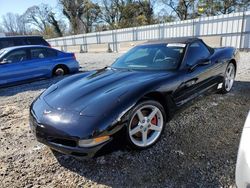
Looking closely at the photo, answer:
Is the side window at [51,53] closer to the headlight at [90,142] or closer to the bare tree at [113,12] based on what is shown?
the headlight at [90,142]

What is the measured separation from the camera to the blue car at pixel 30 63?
6871 mm

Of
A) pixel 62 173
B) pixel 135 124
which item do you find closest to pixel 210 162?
pixel 135 124

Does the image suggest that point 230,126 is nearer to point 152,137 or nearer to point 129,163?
point 152,137

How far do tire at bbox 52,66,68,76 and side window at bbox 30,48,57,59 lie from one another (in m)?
0.47

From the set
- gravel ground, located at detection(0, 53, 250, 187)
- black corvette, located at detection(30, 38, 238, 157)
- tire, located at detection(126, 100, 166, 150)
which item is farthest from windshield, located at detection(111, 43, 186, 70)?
gravel ground, located at detection(0, 53, 250, 187)

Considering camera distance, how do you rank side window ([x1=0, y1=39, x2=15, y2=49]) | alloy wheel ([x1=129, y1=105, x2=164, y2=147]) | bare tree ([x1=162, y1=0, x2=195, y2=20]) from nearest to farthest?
alloy wheel ([x1=129, y1=105, x2=164, y2=147])
side window ([x1=0, y1=39, x2=15, y2=49])
bare tree ([x1=162, y1=0, x2=195, y2=20])

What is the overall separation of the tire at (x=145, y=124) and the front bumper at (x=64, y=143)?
1.30ft

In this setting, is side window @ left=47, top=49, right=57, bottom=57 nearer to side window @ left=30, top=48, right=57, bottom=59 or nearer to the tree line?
side window @ left=30, top=48, right=57, bottom=59

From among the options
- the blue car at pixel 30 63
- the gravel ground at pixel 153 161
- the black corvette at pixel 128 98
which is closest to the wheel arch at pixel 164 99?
the black corvette at pixel 128 98

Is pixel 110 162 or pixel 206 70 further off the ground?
pixel 206 70

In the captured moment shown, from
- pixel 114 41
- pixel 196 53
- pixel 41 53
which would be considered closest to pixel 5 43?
pixel 41 53

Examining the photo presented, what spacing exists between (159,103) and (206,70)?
138 centimetres

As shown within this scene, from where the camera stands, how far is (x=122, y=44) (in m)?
19.9

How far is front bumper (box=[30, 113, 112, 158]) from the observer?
2254 millimetres
